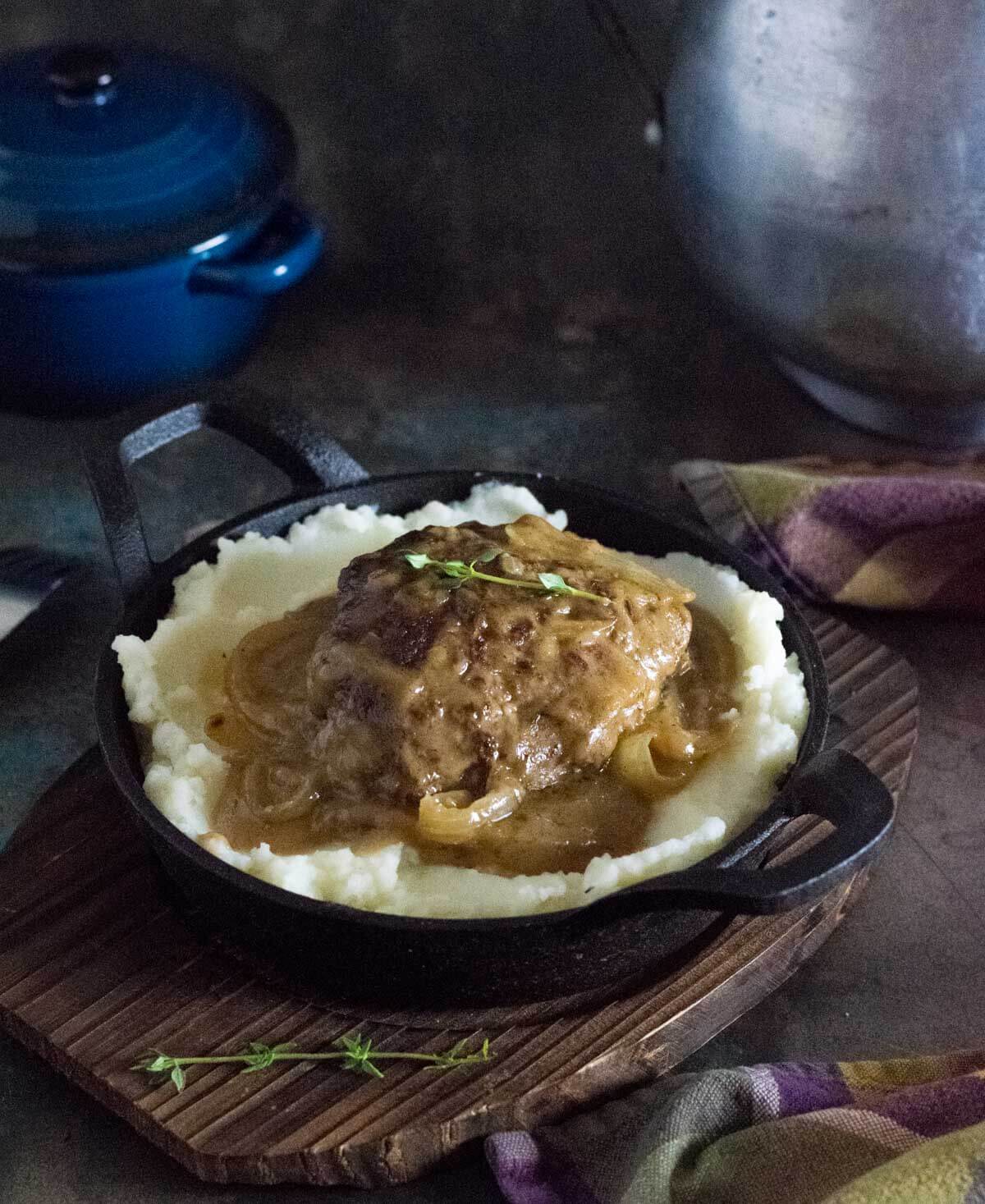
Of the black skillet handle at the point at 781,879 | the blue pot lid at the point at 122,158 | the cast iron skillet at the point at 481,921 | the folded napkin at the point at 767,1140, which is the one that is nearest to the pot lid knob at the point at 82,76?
the blue pot lid at the point at 122,158

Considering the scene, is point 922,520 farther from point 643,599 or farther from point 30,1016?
point 30,1016

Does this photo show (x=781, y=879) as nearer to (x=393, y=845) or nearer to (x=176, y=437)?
(x=393, y=845)

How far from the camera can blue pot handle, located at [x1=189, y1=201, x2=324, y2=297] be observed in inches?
180

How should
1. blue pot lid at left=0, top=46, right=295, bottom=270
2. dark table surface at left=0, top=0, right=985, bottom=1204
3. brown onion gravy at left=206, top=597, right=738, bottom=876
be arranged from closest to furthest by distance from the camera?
brown onion gravy at left=206, top=597, right=738, bottom=876, dark table surface at left=0, top=0, right=985, bottom=1204, blue pot lid at left=0, top=46, right=295, bottom=270

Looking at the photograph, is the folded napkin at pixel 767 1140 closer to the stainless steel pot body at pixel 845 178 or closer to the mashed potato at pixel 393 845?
the mashed potato at pixel 393 845

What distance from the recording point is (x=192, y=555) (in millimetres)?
3480

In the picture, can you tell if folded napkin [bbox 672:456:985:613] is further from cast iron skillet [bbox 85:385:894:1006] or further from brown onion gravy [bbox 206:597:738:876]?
brown onion gravy [bbox 206:597:738:876]

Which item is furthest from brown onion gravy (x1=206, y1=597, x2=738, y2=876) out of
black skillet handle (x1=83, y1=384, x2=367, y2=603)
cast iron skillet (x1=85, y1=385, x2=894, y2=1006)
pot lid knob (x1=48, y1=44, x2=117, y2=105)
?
pot lid knob (x1=48, y1=44, x2=117, y2=105)

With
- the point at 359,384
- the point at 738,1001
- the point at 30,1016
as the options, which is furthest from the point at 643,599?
the point at 359,384

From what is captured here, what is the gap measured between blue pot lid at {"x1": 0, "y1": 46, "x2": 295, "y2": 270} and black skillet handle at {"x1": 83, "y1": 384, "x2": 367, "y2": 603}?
921 mm

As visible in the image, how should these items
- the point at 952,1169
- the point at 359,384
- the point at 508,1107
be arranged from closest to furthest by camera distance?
the point at 952,1169 < the point at 508,1107 < the point at 359,384

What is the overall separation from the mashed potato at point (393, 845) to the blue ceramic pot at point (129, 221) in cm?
129

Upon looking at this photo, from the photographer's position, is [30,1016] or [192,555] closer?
[30,1016]

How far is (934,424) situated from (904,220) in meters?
0.96
